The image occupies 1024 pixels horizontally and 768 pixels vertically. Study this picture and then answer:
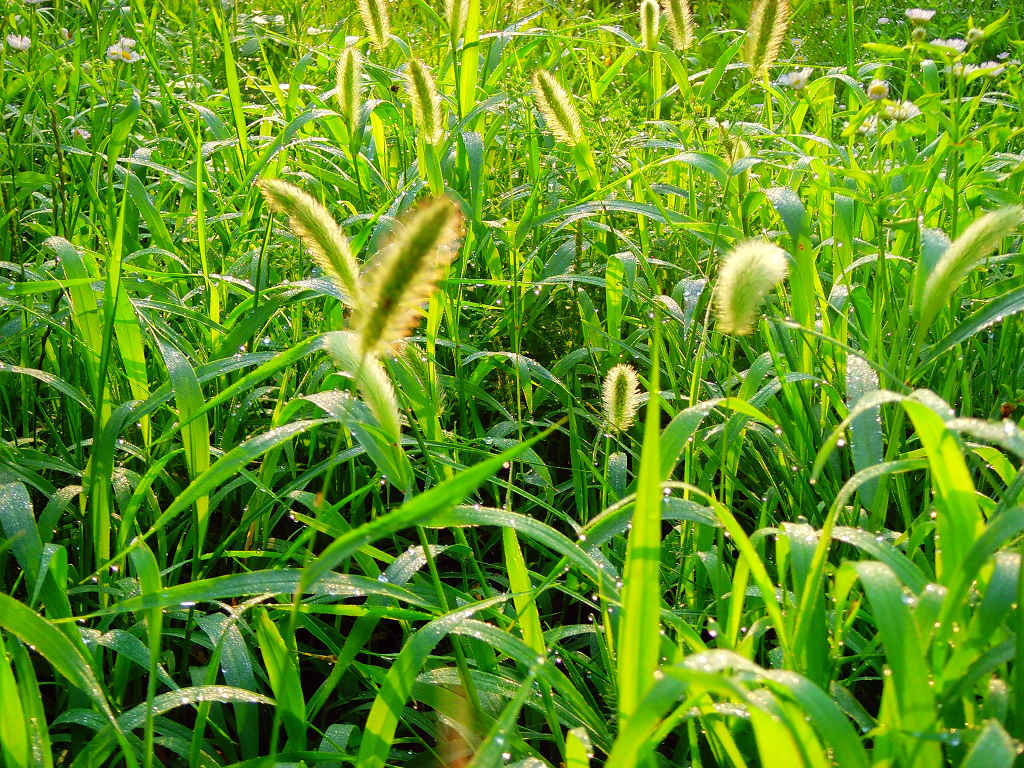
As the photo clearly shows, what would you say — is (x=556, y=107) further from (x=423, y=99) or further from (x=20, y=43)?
(x=20, y=43)

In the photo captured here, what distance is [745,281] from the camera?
992 mm

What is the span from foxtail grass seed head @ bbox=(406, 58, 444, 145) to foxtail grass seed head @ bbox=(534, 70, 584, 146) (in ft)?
0.53

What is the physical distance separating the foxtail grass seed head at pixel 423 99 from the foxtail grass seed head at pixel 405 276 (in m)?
0.80

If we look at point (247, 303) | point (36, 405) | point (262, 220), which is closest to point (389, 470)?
point (247, 303)

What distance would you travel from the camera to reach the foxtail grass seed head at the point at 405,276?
714 millimetres

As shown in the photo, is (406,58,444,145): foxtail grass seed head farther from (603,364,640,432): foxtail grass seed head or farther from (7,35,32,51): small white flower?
(7,35,32,51): small white flower

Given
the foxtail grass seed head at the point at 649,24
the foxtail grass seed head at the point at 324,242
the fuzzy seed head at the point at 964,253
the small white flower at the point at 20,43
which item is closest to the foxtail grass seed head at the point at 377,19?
the foxtail grass seed head at the point at 649,24

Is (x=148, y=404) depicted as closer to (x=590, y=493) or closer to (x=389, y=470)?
(x=389, y=470)

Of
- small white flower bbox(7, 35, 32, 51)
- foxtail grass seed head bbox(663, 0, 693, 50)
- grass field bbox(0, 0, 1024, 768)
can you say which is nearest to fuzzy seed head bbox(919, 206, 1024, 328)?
grass field bbox(0, 0, 1024, 768)

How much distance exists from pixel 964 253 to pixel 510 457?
0.57 m

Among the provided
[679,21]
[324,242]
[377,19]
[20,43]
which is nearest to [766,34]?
[679,21]

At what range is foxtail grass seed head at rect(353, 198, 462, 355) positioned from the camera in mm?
714

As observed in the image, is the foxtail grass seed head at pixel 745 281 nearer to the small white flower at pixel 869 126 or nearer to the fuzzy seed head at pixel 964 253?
the fuzzy seed head at pixel 964 253

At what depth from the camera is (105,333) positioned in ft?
4.19
